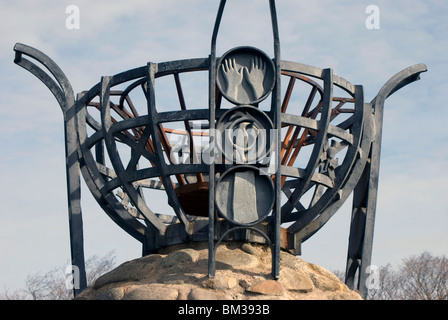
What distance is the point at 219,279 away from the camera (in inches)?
418

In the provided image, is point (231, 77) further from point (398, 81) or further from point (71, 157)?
point (398, 81)

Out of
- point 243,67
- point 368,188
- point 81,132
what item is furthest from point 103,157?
point 368,188

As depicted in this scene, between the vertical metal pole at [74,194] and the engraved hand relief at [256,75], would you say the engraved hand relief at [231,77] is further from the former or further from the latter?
the vertical metal pole at [74,194]

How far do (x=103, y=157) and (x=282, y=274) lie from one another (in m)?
4.78

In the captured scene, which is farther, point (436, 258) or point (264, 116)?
point (436, 258)

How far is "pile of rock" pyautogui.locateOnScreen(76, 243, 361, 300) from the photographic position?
34.6 ft

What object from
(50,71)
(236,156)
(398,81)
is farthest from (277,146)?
(50,71)

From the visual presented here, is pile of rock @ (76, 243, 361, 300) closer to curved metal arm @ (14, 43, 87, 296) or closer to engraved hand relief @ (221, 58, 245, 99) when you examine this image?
curved metal arm @ (14, 43, 87, 296)

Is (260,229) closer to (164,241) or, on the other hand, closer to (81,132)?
(164,241)

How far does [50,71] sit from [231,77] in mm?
3758

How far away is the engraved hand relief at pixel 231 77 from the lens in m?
11.3

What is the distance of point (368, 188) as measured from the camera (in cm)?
1309

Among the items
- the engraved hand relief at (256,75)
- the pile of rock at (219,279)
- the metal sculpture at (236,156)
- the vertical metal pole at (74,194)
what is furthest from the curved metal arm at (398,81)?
the vertical metal pole at (74,194)

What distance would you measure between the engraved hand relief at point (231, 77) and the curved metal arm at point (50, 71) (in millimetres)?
3088
